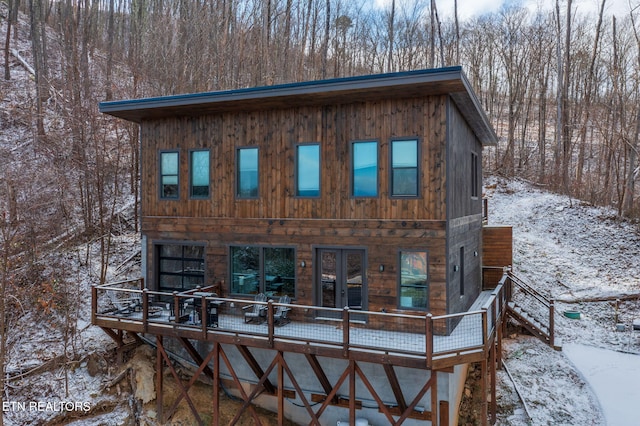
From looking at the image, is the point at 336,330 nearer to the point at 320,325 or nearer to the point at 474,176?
the point at 320,325

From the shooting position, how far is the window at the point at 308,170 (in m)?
9.77

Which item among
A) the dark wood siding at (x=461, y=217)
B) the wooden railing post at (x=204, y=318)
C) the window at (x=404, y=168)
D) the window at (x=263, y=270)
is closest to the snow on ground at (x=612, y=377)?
the dark wood siding at (x=461, y=217)

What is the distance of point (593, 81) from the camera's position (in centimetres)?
2631

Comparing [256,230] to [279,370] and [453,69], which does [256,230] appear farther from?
[453,69]

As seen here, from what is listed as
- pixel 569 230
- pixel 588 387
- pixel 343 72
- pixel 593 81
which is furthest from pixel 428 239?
pixel 593 81

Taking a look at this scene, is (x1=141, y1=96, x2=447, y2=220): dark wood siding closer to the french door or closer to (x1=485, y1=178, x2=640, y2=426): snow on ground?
the french door

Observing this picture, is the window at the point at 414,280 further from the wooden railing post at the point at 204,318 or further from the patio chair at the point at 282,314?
the wooden railing post at the point at 204,318

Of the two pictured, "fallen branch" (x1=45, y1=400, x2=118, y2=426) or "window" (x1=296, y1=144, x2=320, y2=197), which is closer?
"window" (x1=296, y1=144, x2=320, y2=197)

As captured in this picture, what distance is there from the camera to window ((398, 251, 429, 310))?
879 centimetres

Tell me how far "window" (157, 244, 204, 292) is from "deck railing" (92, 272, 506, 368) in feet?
2.45

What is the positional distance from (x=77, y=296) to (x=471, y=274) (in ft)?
40.4

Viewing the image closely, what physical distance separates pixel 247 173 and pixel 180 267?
316 centimetres

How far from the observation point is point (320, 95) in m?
8.95

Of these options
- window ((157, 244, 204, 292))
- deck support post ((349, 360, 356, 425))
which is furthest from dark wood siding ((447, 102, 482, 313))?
window ((157, 244, 204, 292))
